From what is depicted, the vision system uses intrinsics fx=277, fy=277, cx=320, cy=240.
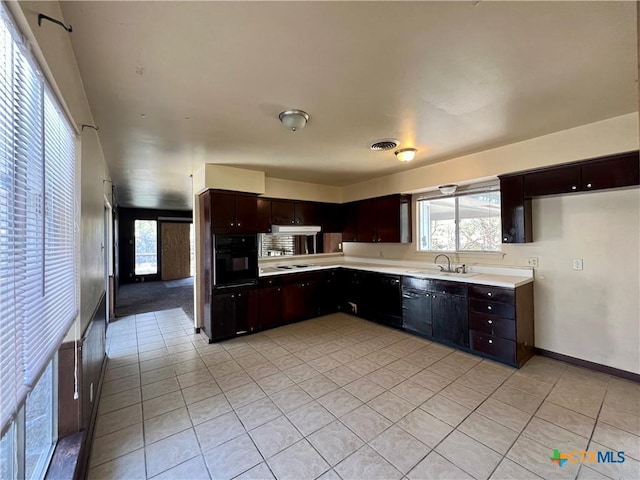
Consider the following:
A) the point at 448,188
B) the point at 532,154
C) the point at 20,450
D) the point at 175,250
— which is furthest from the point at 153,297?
the point at 532,154

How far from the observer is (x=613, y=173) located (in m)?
2.64

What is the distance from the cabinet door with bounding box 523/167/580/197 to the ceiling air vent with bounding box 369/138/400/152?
1.58 metres

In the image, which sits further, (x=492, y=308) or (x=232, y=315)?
(x=232, y=315)

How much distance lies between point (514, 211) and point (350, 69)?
2722 millimetres

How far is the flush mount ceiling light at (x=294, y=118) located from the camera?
2346 millimetres

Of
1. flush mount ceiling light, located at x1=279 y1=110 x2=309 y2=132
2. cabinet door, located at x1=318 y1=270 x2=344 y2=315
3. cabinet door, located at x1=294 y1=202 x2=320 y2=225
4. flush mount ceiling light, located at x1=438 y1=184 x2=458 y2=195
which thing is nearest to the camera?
flush mount ceiling light, located at x1=279 y1=110 x2=309 y2=132

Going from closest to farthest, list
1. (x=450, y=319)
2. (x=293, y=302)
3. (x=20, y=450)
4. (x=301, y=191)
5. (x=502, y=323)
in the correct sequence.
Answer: (x=20, y=450) → (x=502, y=323) → (x=450, y=319) → (x=293, y=302) → (x=301, y=191)

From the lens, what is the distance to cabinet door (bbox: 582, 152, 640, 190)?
8.34ft

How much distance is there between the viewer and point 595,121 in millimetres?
2660

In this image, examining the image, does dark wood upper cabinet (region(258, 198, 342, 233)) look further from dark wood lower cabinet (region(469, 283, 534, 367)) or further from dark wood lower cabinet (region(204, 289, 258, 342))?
dark wood lower cabinet (region(469, 283, 534, 367))

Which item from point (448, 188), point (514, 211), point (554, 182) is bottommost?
point (514, 211)

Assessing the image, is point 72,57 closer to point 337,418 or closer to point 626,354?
point 337,418

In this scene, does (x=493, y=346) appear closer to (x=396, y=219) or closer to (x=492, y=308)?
(x=492, y=308)

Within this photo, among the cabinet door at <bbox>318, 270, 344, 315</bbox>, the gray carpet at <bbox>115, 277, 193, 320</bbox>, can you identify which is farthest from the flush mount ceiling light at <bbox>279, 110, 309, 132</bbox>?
the gray carpet at <bbox>115, 277, 193, 320</bbox>
